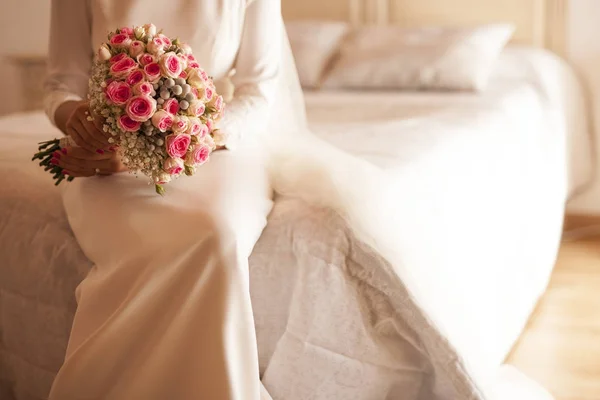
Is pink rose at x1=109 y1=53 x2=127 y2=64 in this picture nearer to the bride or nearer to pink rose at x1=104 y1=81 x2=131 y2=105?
pink rose at x1=104 y1=81 x2=131 y2=105

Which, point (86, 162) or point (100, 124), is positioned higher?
point (100, 124)

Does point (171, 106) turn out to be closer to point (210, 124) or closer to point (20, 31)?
point (210, 124)

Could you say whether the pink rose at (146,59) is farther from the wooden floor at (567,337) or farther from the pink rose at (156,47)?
the wooden floor at (567,337)

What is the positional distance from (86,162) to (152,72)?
0.34 m

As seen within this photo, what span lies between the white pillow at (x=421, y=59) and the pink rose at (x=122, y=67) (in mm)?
2047

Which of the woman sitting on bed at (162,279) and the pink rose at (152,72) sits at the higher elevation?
the pink rose at (152,72)

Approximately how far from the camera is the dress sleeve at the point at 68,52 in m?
2.27

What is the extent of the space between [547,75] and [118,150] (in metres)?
2.29

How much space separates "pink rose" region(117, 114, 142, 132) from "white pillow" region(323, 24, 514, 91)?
2.07 meters

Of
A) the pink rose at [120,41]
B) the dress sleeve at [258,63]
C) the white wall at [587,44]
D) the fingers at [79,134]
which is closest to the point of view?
the pink rose at [120,41]

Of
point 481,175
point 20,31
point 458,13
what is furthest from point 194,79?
point 20,31

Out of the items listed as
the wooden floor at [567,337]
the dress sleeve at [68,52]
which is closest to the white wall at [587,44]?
the wooden floor at [567,337]

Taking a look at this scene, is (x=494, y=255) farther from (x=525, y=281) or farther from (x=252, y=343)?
(x=252, y=343)

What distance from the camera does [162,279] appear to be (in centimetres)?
174
